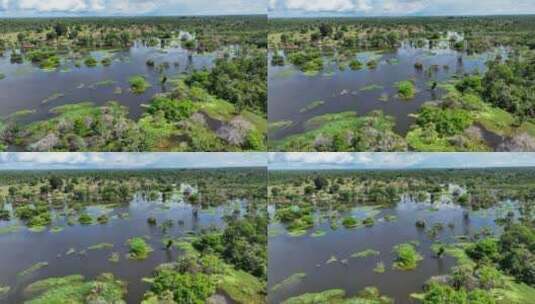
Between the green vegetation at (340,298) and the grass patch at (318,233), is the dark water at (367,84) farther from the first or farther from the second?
the green vegetation at (340,298)

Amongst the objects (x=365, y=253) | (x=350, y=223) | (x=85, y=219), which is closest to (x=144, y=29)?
(x=85, y=219)

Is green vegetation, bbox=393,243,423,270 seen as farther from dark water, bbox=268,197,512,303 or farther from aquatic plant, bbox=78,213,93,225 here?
aquatic plant, bbox=78,213,93,225

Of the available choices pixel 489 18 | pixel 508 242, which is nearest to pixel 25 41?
pixel 489 18

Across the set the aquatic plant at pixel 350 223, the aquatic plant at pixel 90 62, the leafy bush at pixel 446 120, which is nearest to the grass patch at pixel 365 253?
the aquatic plant at pixel 350 223

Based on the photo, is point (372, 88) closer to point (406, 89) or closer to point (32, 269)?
point (406, 89)

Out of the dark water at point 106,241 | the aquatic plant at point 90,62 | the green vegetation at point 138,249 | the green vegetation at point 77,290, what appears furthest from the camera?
the aquatic plant at point 90,62

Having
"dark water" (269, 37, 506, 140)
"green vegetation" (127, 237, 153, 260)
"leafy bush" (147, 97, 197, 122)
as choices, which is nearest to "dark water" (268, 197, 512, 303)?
"dark water" (269, 37, 506, 140)
